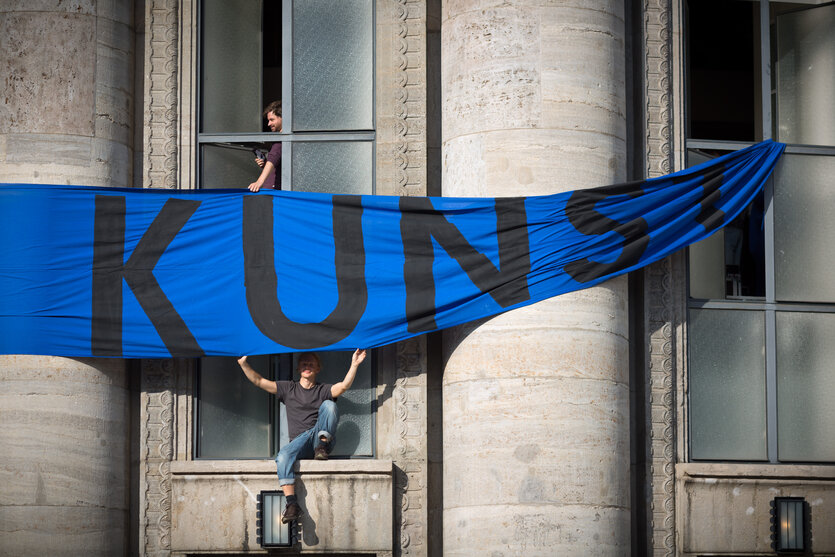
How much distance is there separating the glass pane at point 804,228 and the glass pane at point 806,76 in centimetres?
39

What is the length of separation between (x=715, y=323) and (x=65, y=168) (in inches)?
317

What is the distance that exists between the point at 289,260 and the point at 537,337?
118 inches

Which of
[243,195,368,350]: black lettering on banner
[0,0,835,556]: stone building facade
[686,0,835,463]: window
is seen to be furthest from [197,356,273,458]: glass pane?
[686,0,835,463]: window

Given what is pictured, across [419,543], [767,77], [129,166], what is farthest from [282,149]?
[767,77]

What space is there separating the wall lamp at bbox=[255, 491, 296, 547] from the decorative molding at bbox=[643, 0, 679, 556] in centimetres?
422

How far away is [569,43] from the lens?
50.1 feet

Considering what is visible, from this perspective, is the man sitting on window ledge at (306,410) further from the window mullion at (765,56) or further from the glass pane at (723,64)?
the window mullion at (765,56)

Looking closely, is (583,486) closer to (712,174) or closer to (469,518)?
(469,518)

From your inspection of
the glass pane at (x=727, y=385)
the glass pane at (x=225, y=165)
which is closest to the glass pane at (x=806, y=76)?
the glass pane at (x=727, y=385)

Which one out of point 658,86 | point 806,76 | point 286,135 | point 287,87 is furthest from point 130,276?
point 806,76

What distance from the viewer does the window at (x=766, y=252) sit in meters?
15.9

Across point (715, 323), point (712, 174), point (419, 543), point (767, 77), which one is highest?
point (767, 77)

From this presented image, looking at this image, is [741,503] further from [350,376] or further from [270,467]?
[270,467]

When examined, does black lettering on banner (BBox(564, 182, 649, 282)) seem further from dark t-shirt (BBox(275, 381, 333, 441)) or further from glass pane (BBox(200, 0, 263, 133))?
glass pane (BBox(200, 0, 263, 133))
